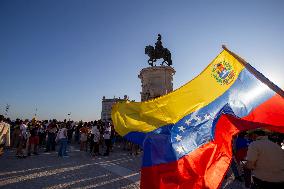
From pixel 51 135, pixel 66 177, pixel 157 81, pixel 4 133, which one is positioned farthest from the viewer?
pixel 157 81

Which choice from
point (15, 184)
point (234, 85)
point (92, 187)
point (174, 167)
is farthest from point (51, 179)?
point (234, 85)

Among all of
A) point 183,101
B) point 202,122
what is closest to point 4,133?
point 183,101

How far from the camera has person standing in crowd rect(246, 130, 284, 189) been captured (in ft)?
13.4

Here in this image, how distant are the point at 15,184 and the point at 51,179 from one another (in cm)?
106

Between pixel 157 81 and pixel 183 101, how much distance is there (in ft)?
79.7

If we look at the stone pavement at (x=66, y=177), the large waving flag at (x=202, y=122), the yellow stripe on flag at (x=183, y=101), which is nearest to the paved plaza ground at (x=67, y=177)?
the stone pavement at (x=66, y=177)

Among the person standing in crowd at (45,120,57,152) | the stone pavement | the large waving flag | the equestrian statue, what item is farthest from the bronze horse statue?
the large waving flag

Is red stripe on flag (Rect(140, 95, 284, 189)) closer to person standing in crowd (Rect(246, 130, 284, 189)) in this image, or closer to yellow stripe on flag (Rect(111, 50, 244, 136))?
person standing in crowd (Rect(246, 130, 284, 189))

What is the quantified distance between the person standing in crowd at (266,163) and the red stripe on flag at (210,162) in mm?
286

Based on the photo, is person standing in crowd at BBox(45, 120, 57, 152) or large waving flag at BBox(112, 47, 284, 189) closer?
large waving flag at BBox(112, 47, 284, 189)

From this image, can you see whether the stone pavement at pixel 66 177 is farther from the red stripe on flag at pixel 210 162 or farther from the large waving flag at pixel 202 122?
the red stripe on flag at pixel 210 162

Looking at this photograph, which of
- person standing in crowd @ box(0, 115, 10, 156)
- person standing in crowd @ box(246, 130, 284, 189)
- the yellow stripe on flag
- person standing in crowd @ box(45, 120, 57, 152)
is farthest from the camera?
person standing in crowd @ box(45, 120, 57, 152)

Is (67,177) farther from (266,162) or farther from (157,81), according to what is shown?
(157,81)

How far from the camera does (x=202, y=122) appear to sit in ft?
14.4
